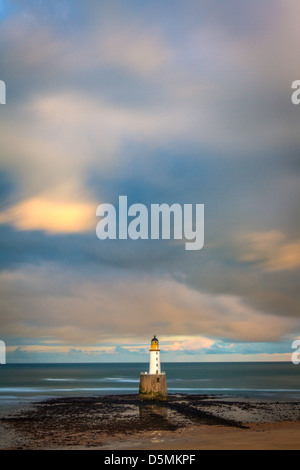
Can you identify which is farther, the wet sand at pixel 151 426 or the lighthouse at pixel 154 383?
the lighthouse at pixel 154 383

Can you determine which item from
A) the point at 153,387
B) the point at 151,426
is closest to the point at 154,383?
the point at 153,387

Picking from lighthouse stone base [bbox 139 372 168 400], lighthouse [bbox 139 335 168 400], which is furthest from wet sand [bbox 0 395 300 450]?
lighthouse [bbox 139 335 168 400]

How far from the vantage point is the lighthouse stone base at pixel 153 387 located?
60969mm

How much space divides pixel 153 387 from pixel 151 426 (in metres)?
21.4

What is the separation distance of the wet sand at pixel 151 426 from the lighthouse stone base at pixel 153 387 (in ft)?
3.91

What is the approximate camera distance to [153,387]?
61344 millimetres

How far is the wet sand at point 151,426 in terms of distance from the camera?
32500 mm

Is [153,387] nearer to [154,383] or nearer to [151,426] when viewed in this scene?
[154,383]

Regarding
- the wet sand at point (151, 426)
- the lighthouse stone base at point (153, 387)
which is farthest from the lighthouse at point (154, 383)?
the wet sand at point (151, 426)

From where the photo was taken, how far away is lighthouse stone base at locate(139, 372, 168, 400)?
60969 millimetres

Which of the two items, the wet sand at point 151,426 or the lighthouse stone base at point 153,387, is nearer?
the wet sand at point 151,426

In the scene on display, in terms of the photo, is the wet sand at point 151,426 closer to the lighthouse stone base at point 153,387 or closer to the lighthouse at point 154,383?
the lighthouse stone base at point 153,387
